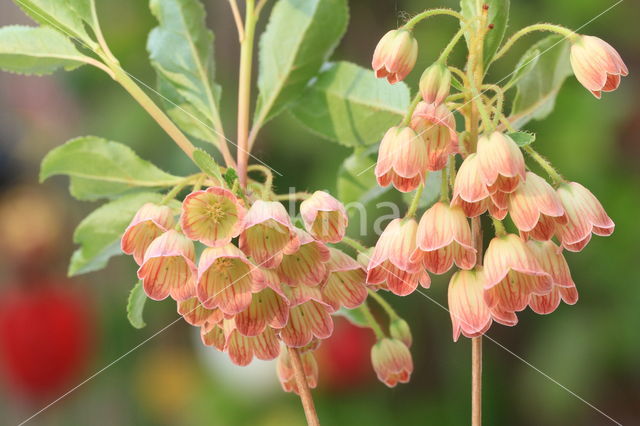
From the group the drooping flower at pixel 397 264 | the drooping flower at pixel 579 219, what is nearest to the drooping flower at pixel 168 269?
the drooping flower at pixel 397 264

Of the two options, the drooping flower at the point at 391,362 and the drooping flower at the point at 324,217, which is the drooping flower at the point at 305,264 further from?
the drooping flower at the point at 391,362

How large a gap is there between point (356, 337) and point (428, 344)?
269mm

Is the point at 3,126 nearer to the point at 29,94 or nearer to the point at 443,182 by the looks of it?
the point at 29,94

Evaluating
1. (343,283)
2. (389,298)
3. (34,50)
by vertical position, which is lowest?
(389,298)

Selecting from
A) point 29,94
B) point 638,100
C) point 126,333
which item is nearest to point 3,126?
point 29,94

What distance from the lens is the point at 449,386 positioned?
5.60 feet

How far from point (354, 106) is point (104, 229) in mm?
217

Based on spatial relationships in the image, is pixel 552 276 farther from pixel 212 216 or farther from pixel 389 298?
pixel 389 298

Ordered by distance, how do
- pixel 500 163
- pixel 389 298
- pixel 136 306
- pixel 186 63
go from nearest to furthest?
pixel 500 163
pixel 136 306
pixel 186 63
pixel 389 298

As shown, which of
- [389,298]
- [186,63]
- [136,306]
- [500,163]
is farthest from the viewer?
[389,298]

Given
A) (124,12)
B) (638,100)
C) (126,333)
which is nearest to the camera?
(638,100)

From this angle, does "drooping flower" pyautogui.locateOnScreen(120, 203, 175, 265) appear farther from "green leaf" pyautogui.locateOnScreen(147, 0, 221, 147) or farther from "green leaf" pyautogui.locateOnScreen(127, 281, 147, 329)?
"green leaf" pyautogui.locateOnScreen(147, 0, 221, 147)

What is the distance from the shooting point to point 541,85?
0.64m

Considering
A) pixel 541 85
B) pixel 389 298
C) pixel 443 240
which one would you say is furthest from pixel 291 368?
pixel 389 298
